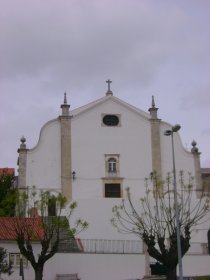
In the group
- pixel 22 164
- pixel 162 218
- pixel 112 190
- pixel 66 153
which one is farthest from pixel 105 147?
pixel 162 218

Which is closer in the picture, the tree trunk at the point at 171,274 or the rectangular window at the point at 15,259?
the tree trunk at the point at 171,274

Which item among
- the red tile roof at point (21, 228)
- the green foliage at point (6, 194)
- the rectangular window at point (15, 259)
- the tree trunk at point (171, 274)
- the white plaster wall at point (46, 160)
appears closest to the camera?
the tree trunk at point (171, 274)

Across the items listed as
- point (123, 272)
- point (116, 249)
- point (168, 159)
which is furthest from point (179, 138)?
point (123, 272)

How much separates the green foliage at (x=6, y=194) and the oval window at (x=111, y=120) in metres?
10.00

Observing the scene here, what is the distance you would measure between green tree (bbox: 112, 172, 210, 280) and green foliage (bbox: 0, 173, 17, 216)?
7.14 m

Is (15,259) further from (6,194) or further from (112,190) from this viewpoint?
(112,190)

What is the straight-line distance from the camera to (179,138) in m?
48.6

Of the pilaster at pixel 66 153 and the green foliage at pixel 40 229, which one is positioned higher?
the pilaster at pixel 66 153

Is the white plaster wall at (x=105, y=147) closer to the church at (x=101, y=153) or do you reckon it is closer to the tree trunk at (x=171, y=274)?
the church at (x=101, y=153)

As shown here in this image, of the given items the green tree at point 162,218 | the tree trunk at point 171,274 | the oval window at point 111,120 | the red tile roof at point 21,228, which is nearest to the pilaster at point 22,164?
the oval window at point 111,120

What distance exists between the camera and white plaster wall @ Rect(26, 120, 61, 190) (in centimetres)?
4462

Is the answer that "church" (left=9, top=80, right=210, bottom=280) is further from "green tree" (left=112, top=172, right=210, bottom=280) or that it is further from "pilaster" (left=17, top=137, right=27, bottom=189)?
"green tree" (left=112, top=172, right=210, bottom=280)

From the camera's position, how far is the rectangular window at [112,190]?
152ft

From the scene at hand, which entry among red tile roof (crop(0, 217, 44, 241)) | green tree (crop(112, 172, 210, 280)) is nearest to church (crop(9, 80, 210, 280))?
green tree (crop(112, 172, 210, 280))
